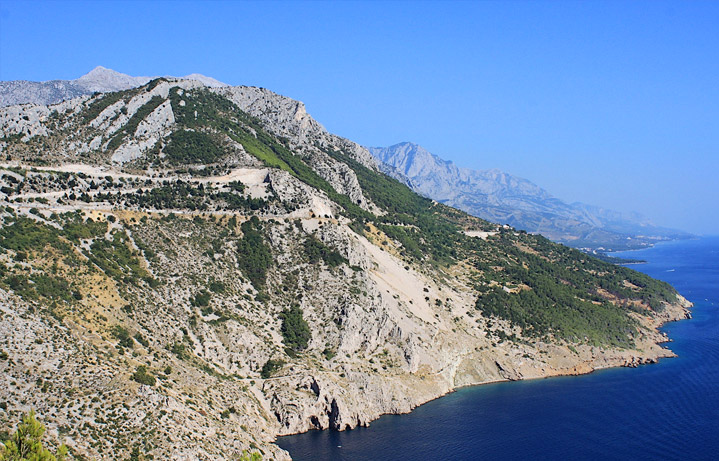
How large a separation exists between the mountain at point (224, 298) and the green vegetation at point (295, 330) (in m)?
0.29

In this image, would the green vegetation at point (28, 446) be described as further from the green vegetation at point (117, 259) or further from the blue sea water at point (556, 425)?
the green vegetation at point (117, 259)

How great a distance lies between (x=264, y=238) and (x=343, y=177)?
211ft

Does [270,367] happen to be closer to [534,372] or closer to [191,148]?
[534,372]

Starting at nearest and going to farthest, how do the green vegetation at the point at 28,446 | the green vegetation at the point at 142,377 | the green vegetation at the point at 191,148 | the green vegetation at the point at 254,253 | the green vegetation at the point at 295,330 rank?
the green vegetation at the point at 28,446 → the green vegetation at the point at 142,377 → the green vegetation at the point at 295,330 → the green vegetation at the point at 254,253 → the green vegetation at the point at 191,148

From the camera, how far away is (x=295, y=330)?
94812 mm

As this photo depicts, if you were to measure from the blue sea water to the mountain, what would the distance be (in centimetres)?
443

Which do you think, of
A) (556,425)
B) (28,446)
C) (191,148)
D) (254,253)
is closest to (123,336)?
(28,446)

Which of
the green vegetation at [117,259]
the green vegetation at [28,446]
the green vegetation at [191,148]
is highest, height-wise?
the green vegetation at [191,148]

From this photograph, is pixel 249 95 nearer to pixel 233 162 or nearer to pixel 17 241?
pixel 233 162

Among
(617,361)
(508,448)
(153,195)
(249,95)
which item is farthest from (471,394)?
(249,95)

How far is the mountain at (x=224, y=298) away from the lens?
6388 cm

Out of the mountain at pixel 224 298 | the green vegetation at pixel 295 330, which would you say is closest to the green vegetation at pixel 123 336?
the mountain at pixel 224 298

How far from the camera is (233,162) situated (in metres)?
128

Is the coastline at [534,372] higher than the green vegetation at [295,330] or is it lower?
lower
